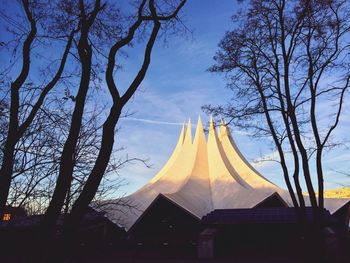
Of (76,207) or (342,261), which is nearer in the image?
(76,207)

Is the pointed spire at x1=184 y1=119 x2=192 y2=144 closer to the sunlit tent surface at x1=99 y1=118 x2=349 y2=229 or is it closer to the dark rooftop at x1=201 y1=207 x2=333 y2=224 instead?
the sunlit tent surface at x1=99 y1=118 x2=349 y2=229

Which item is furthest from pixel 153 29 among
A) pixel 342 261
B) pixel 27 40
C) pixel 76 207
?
pixel 342 261

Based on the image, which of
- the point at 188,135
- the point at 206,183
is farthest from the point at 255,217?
the point at 188,135

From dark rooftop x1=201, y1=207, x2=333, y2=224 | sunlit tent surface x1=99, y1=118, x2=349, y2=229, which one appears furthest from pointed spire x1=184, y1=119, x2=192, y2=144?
dark rooftop x1=201, y1=207, x2=333, y2=224

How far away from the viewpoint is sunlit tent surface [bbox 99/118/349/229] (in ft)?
80.5

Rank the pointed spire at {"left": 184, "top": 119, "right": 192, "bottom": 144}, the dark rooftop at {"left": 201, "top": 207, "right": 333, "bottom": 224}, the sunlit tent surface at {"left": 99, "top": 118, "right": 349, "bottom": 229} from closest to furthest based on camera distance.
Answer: the dark rooftop at {"left": 201, "top": 207, "right": 333, "bottom": 224} → the sunlit tent surface at {"left": 99, "top": 118, "right": 349, "bottom": 229} → the pointed spire at {"left": 184, "top": 119, "right": 192, "bottom": 144}

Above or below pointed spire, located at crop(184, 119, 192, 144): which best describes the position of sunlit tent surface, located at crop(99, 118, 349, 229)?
below

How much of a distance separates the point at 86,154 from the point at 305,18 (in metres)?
7.09

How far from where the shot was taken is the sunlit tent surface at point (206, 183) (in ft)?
80.5

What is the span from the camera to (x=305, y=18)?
9.52m

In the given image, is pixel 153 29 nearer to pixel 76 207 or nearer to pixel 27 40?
pixel 27 40

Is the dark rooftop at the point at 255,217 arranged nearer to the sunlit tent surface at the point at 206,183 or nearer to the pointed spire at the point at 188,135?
the sunlit tent surface at the point at 206,183

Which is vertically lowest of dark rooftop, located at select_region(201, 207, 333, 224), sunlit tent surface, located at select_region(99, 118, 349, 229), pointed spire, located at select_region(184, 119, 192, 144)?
dark rooftop, located at select_region(201, 207, 333, 224)

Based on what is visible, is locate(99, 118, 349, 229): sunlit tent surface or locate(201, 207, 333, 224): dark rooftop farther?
locate(99, 118, 349, 229): sunlit tent surface
